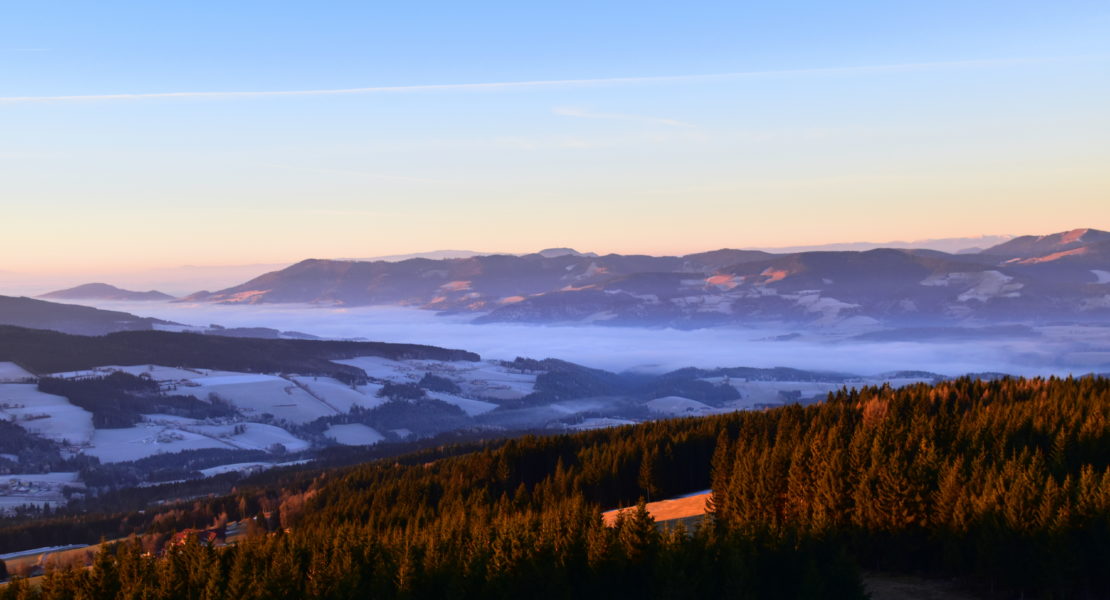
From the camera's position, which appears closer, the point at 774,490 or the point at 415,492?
the point at 774,490

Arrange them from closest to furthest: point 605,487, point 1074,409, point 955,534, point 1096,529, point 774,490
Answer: point 1096,529 < point 955,534 < point 774,490 < point 1074,409 < point 605,487

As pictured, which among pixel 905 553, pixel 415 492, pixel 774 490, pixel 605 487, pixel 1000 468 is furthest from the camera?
pixel 415 492

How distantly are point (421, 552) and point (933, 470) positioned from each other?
1555 inches

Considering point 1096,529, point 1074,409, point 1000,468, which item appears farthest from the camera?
point 1074,409

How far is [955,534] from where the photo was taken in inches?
2781

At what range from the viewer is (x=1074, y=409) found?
100125 millimetres

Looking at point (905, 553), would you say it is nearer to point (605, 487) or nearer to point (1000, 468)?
point (1000, 468)

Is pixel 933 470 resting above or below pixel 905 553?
above

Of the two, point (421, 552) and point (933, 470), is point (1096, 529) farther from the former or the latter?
point (421, 552)

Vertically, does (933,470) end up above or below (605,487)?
above

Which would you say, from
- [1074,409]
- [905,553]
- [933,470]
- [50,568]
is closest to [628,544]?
[905,553]

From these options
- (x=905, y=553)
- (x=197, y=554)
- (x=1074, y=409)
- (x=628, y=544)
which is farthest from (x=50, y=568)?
(x=1074, y=409)

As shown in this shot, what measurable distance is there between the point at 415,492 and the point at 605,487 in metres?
25.0

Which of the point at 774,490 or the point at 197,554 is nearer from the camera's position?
the point at 197,554
